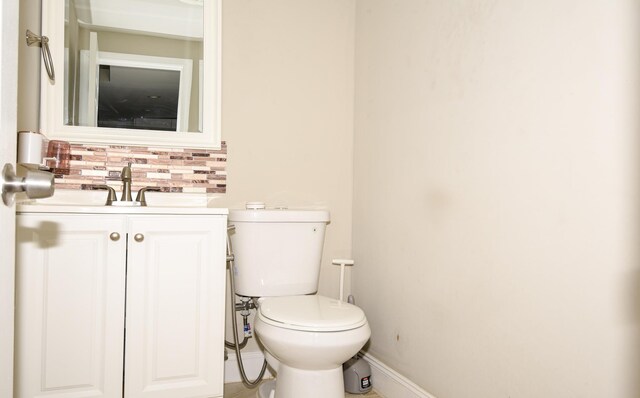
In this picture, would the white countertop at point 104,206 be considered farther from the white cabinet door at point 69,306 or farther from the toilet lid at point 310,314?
the toilet lid at point 310,314

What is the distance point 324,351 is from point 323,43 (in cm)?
148

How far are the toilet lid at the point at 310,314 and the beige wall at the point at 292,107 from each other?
0.50 metres

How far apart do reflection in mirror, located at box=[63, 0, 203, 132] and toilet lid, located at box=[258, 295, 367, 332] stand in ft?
2.88

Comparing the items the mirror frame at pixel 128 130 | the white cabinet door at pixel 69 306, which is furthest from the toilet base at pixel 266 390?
the mirror frame at pixel 128 130

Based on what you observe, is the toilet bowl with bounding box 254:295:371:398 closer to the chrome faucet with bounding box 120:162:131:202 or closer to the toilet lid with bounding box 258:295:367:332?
the toilet lid with bounding box 258:295:367:332

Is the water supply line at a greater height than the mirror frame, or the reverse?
the mirror frame

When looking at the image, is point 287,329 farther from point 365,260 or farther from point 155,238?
point 365,260

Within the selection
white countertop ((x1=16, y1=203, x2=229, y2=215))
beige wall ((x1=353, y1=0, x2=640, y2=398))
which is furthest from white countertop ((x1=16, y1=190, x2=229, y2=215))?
beige wall ((x1=353, y1=0, x2=640, y2=398))

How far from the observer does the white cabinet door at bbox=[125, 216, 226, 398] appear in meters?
1.42

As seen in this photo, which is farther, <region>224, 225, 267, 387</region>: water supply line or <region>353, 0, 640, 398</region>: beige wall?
<region>224, 225, 267, 387</region>: water supply line

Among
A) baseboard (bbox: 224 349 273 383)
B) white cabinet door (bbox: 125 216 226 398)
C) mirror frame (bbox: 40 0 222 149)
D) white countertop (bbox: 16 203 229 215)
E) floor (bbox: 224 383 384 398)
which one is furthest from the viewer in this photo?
baseboard (bbox: 224 349 273 383)

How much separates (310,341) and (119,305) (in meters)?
0.64

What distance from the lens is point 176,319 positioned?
1.47m

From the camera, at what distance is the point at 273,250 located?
1794mm
